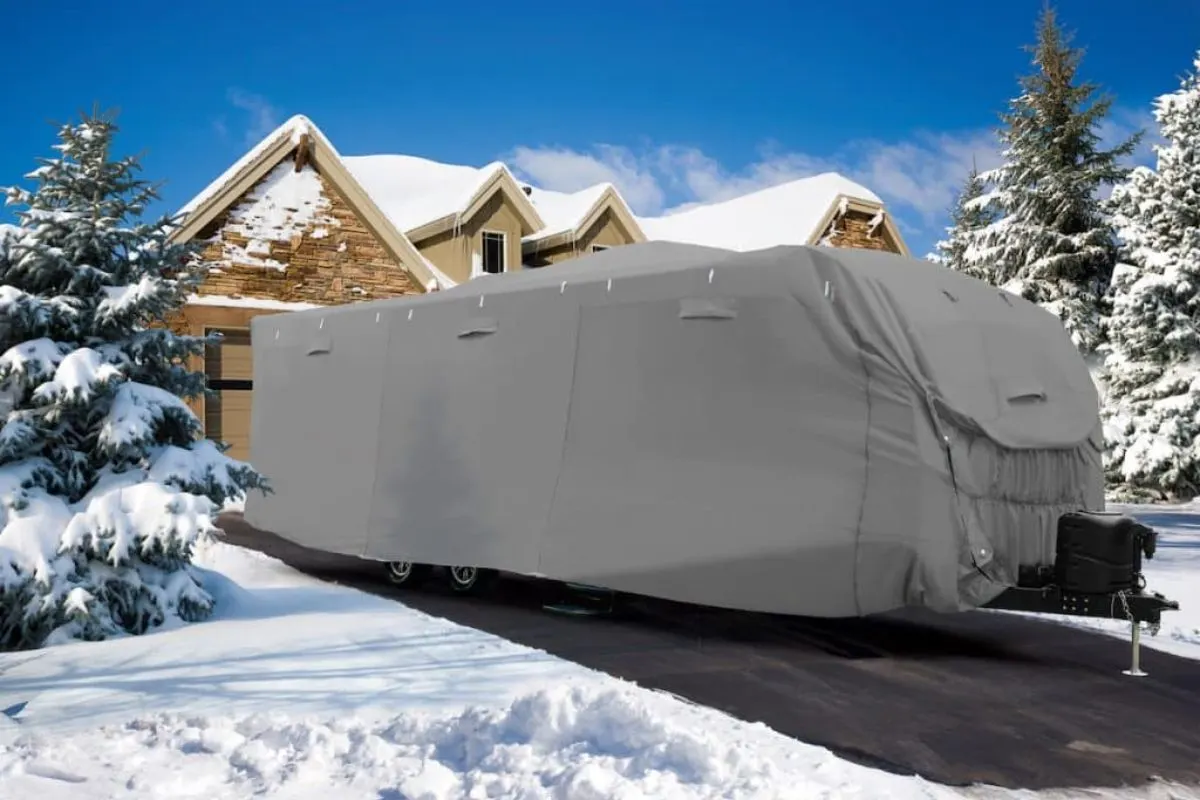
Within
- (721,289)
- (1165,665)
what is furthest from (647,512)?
(1165,665)

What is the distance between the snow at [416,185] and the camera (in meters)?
26.0

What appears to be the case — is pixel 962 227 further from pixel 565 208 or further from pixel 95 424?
pixel 95 424

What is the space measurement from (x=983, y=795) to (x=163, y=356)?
628cm

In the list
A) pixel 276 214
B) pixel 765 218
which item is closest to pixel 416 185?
pixel 276 214

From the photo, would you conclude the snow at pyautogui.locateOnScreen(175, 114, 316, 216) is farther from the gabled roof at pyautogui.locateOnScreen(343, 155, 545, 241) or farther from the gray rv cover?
the gray rv cover

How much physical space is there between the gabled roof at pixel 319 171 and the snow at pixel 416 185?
325 millimetres

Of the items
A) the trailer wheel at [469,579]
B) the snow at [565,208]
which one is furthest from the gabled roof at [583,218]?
the trailer wheel at [469,579]

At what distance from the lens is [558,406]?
8.65 metres

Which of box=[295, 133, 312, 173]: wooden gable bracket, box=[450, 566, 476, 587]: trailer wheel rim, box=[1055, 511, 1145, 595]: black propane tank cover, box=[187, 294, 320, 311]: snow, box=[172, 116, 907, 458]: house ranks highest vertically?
box=[295, 133, 312, 173]: wooden gable bracket

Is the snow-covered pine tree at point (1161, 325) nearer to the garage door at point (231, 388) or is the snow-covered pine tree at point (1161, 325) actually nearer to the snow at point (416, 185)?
the snow at point (416, 185)

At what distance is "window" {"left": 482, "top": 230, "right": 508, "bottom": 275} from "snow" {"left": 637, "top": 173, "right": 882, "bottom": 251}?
5563 mm

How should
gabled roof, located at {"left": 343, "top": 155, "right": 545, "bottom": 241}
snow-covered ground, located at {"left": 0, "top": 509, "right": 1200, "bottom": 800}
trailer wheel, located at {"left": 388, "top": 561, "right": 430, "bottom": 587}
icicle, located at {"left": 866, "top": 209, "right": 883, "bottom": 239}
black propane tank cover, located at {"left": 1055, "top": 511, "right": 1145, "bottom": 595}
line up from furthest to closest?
icicle, located at {"left": 866, "top": 209, "right": 883, "bottom": 239} < gabled roof, located at {"left": 343, "top": 155, "right": 545, "bottom": 241} < trailer wheel, located at {"left": 388, "top": 561, "right": 430, "bottom": 587} < black propane tank cover, located at {"left": 1055, "top": 511, "right": 1145, "bottom": 595} < snow-covered ground, located at {"left": 0, "top": 509, "right": 1200, "bottom": 800}

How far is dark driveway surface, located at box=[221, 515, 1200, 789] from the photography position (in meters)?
5.05

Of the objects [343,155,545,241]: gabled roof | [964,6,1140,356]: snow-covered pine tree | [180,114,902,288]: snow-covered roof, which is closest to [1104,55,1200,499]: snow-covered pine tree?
[964,6,1140,356]: snow-covered pine tree
